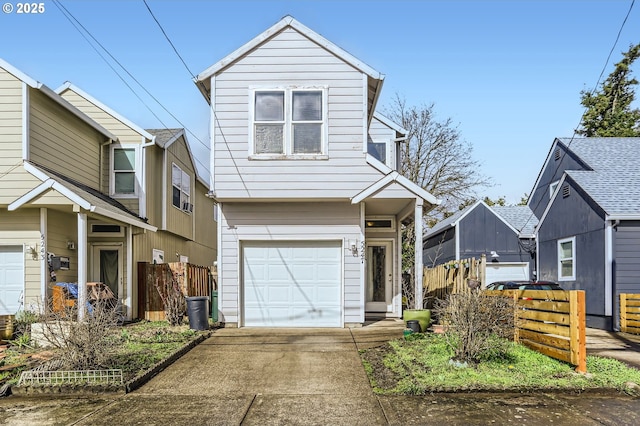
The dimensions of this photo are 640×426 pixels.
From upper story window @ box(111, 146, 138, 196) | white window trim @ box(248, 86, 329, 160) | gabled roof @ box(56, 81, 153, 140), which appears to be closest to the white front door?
upper story window @ box(111, 146, 138, 196)

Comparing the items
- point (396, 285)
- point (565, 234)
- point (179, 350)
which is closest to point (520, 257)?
point (565, 234)

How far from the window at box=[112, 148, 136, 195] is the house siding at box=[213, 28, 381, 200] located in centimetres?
458

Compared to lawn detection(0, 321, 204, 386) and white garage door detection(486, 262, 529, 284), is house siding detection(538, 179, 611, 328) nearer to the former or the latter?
white garage door detection(486, 262, 529, 284)

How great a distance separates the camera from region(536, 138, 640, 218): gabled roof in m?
14.7

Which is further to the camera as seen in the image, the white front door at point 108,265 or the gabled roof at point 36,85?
the white front door at point 108,265

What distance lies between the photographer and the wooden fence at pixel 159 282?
48.4ft

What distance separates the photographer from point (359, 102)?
1288 cm

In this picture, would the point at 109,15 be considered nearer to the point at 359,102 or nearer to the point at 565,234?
the point at 359,102

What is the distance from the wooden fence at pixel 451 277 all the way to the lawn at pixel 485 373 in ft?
6.75

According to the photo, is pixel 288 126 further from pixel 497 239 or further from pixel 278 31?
pixel 497 239

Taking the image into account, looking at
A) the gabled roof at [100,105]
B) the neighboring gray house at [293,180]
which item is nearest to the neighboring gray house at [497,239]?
the neighboring gray house at [293,180]

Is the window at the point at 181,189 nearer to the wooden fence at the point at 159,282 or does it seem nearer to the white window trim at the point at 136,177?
the white window trim at the point at 136,177

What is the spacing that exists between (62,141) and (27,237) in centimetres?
272

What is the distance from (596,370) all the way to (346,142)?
7193 mm
